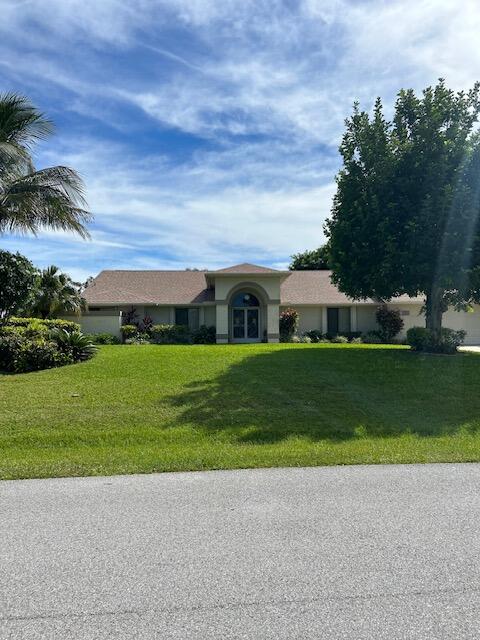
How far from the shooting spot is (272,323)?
2636 centimetres

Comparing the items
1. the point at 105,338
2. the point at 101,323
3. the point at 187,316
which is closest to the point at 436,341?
the point at 105,338

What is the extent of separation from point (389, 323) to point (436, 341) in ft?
35.3

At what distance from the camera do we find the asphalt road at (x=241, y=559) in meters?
2.90

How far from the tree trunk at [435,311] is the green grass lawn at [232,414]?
1.98m

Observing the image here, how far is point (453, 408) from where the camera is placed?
1069cm

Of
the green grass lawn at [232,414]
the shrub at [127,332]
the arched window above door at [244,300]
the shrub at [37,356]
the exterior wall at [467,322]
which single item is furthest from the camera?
the exterior wall at [467,322]

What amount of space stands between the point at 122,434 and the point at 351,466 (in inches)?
159

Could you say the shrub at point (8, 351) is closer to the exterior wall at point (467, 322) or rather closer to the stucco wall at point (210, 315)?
the stucco wall at point (210, 315)

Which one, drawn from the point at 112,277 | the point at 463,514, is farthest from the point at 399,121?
the point at 112,277

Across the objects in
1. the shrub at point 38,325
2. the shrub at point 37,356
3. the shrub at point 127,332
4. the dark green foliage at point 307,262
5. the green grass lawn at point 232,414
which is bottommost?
the green grass lawn at point 232,414

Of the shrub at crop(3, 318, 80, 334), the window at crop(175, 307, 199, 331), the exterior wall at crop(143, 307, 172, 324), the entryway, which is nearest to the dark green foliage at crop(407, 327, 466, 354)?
the entryway

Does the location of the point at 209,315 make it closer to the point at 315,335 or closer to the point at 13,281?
the point at 315,335

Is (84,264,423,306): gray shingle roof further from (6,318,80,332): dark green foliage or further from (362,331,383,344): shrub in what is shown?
(6,318,80,332): dark green foliage

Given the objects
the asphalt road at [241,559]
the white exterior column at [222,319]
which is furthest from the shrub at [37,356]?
the white exterior column at [222,319]
